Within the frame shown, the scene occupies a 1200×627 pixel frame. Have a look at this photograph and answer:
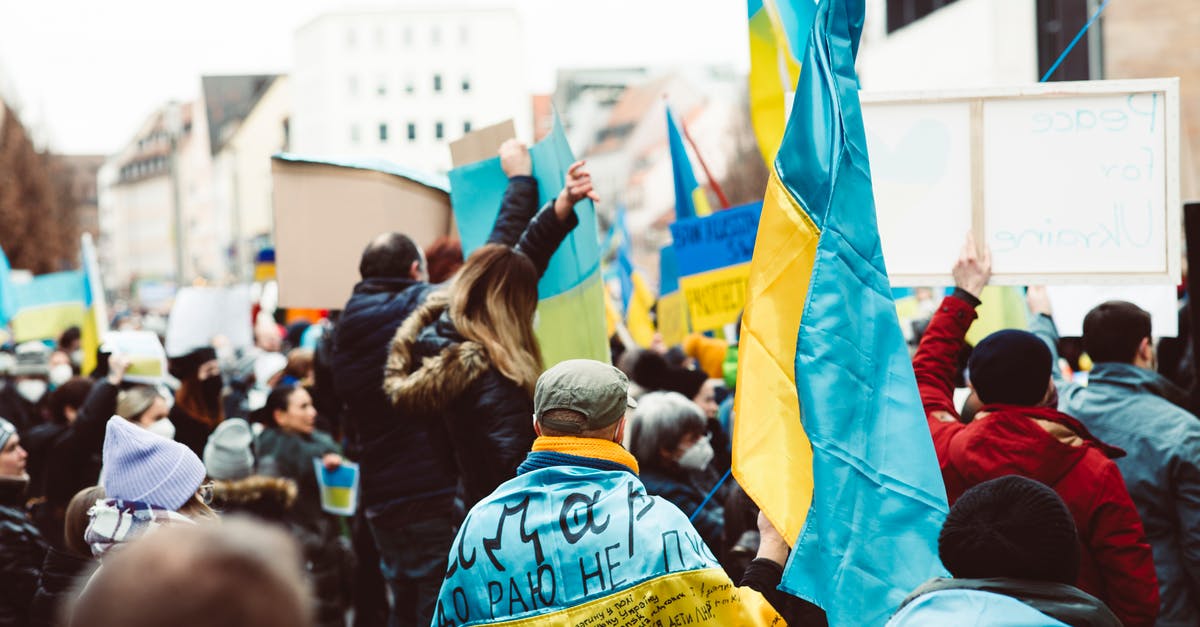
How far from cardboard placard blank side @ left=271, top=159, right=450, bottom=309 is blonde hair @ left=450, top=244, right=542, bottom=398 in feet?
6.21

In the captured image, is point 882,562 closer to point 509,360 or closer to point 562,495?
point 562,495

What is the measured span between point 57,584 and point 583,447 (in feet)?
6.03

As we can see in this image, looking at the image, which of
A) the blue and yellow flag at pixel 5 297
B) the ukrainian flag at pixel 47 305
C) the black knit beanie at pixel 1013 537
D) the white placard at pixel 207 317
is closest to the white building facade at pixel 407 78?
the ukrainian flag at pixel 47 305

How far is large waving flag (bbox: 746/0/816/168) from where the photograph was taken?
14.7 feet

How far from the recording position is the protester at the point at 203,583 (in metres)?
1.36

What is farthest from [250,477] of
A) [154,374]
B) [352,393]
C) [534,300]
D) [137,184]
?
[137,184]

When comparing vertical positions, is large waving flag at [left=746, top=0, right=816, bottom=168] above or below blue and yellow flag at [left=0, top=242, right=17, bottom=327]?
above

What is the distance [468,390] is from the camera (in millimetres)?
4723

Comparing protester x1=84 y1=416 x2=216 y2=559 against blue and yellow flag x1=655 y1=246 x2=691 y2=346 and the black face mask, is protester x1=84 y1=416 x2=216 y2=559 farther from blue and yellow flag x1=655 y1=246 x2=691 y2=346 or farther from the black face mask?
blue and yellow flag x1=655 y1=246 x2=691 y2=346

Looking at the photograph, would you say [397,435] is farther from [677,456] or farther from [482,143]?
[482,143]

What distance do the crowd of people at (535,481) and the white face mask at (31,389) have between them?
11.4ft

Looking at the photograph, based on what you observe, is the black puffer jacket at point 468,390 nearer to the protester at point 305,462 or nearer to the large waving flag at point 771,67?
the large waving flag at point 771,67

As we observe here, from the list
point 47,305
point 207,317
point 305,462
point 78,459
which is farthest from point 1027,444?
point 47,305

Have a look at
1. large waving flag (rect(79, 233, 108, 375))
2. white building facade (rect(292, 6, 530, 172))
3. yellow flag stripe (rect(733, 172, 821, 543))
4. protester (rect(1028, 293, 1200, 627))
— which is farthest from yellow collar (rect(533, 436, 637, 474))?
white building facade (rect(292, 6, 530, 172))
